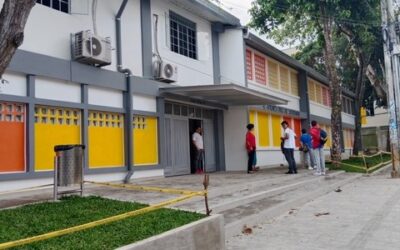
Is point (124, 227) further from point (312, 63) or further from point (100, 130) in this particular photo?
point (312, 63)

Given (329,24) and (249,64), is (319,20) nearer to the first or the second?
(329,24)

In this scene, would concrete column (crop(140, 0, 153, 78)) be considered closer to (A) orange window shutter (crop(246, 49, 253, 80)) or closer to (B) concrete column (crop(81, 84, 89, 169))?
(B) concrete column (crop(81, 84, 89, 169))

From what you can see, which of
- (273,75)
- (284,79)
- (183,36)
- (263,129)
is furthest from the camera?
(284,79)

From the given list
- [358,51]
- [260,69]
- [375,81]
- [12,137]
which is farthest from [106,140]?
[375,81]

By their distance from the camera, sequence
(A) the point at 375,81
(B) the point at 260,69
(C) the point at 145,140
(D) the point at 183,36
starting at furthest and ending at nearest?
(A) the point at 375,81 < (B) the point at 260,69 < (D) the point at 183,36 < (C) the point at 145,140

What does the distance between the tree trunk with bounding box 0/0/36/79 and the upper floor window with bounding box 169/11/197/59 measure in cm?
934

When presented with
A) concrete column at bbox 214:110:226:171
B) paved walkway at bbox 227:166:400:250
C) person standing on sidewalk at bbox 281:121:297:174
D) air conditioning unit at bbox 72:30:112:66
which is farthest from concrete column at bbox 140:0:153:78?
paved walkway at bbox 227:166:400:250

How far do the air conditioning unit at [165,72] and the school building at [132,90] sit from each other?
0.03m

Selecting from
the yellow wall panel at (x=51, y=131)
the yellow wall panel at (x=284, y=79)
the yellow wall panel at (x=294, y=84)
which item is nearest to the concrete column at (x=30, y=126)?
the yellow wall panel at (x=51, y=131)

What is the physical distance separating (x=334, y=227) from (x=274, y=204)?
1773 millimetres

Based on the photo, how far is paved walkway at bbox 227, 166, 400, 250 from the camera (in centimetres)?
635

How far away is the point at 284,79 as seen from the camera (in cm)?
2125

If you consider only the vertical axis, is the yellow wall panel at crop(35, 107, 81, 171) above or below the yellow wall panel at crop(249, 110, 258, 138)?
below

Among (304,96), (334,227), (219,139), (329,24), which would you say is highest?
(329,24)
